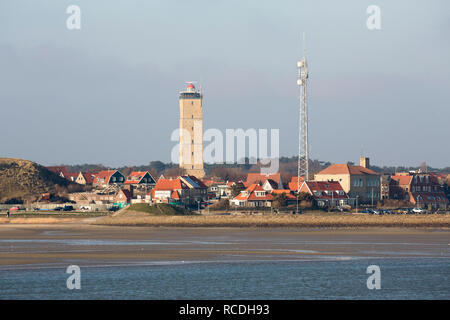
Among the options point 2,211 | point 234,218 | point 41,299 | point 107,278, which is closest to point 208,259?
point 107,278

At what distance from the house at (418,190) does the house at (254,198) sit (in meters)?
31.8

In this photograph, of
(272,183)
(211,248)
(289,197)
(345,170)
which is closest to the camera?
(211,248)

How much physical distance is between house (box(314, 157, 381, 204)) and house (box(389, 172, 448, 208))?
727 cm

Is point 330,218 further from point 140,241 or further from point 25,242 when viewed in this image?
point 25,242

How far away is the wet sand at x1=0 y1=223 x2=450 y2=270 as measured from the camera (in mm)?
48128

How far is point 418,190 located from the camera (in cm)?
14812

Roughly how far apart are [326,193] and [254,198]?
1332 centimetres

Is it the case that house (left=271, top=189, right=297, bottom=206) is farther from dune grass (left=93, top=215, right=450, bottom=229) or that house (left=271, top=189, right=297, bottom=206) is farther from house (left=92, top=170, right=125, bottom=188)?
→ house (left=92, top=170, right=125, bottom=188)

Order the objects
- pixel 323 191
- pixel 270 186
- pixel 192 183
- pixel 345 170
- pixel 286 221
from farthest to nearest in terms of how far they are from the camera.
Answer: pixel 192 183 < pixel 270 186 < pixel 345 170 < pixel 323 191 < pixel 286 221

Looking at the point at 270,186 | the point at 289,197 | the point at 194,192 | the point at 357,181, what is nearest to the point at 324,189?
the point at 289,197

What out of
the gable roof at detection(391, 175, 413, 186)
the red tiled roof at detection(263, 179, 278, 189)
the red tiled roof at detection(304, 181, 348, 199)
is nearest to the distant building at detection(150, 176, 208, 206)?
the red tiled roof at detection(263, 179, 278, 189)

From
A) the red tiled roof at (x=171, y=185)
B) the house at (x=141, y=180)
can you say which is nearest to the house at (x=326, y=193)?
the red tiled roof at (x=171, y=185)

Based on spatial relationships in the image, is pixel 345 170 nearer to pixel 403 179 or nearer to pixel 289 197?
pixel 289 197
